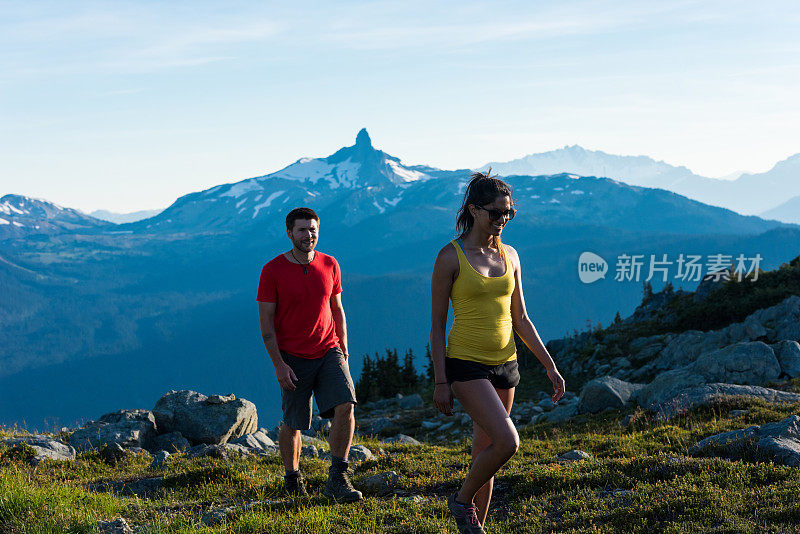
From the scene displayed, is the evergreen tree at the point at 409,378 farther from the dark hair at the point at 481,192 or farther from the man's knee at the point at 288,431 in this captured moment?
the dark hair at the point at 481,192

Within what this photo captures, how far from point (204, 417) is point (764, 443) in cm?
983

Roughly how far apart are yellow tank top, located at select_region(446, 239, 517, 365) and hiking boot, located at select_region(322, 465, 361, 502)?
2806 millimetres

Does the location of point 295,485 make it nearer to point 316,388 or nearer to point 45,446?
point 316,388

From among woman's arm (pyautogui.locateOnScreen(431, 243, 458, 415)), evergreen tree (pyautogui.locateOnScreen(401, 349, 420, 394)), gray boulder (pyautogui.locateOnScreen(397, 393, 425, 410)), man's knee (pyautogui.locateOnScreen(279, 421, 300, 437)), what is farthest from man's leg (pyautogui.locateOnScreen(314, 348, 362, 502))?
evergreen tree (pyautogui.locateOnScreen(401, 349, 420, 394))

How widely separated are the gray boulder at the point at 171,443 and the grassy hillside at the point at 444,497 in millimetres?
2140

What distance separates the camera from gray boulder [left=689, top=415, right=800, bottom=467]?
23.2 ft

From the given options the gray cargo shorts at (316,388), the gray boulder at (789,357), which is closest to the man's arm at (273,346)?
the gray cargo shorts at (316,388)

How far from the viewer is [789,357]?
15531 millimetres

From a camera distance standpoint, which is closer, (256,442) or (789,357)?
(256,442)

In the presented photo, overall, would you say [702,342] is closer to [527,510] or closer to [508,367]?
[527,510]

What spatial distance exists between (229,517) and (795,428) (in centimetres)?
700

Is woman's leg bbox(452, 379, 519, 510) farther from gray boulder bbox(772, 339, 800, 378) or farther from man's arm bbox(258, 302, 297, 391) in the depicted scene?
gray boulder bbox(772, 339, 800, 378)

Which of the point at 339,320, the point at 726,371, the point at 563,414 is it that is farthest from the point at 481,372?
the point at 726,371

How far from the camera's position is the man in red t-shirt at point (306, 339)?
22.5ft
